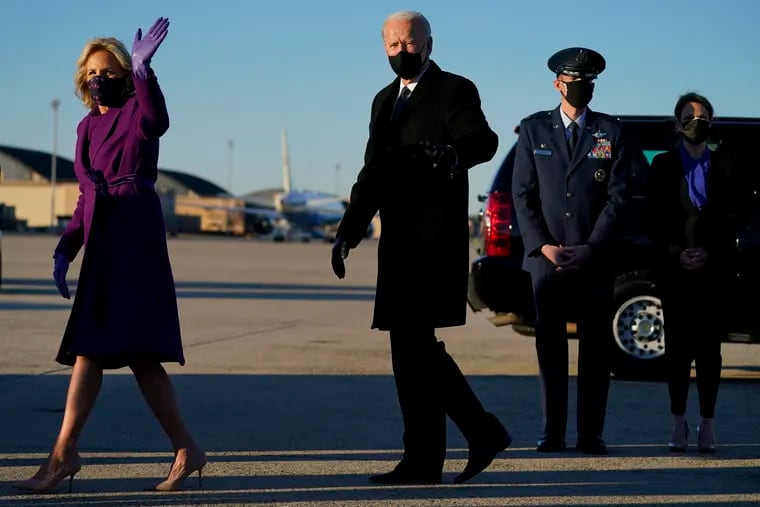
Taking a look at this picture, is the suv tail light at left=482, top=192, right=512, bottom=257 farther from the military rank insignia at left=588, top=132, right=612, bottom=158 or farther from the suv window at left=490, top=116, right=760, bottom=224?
the military rank insignia at left=588, top=132, right=612, bottom=158

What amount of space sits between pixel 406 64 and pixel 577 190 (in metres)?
1.51

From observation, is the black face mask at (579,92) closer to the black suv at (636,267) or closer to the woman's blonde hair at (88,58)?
the woman's blonde hair at (88,58)

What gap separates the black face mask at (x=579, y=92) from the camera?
6727mm

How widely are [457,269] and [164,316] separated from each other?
1.17 meters

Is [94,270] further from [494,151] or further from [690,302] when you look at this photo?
[690,302]

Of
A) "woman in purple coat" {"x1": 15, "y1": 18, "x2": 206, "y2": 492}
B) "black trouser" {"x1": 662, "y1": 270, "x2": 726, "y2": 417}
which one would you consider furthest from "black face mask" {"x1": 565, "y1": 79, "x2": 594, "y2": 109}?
"woman in purple coat" {"x1": 15, "y1": 18, "x2": 206, "y2": 492}

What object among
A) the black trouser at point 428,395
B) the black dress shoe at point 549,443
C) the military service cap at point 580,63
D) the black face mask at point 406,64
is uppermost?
the military service cap at point 580,63

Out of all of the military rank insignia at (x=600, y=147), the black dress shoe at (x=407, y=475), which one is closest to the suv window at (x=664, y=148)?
the military rank insignia at (x=600, y=147)

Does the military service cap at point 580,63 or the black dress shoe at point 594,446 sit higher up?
the military service cap at point 580,63

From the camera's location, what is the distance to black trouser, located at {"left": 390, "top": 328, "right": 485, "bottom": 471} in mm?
5664

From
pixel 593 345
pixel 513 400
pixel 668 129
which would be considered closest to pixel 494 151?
pixel 593 345

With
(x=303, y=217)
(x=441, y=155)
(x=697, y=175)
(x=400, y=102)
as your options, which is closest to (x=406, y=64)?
(x=400, y=102)

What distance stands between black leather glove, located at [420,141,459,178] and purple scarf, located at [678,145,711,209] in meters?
2.05

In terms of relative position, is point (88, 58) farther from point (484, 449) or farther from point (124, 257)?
point (484, 449)
